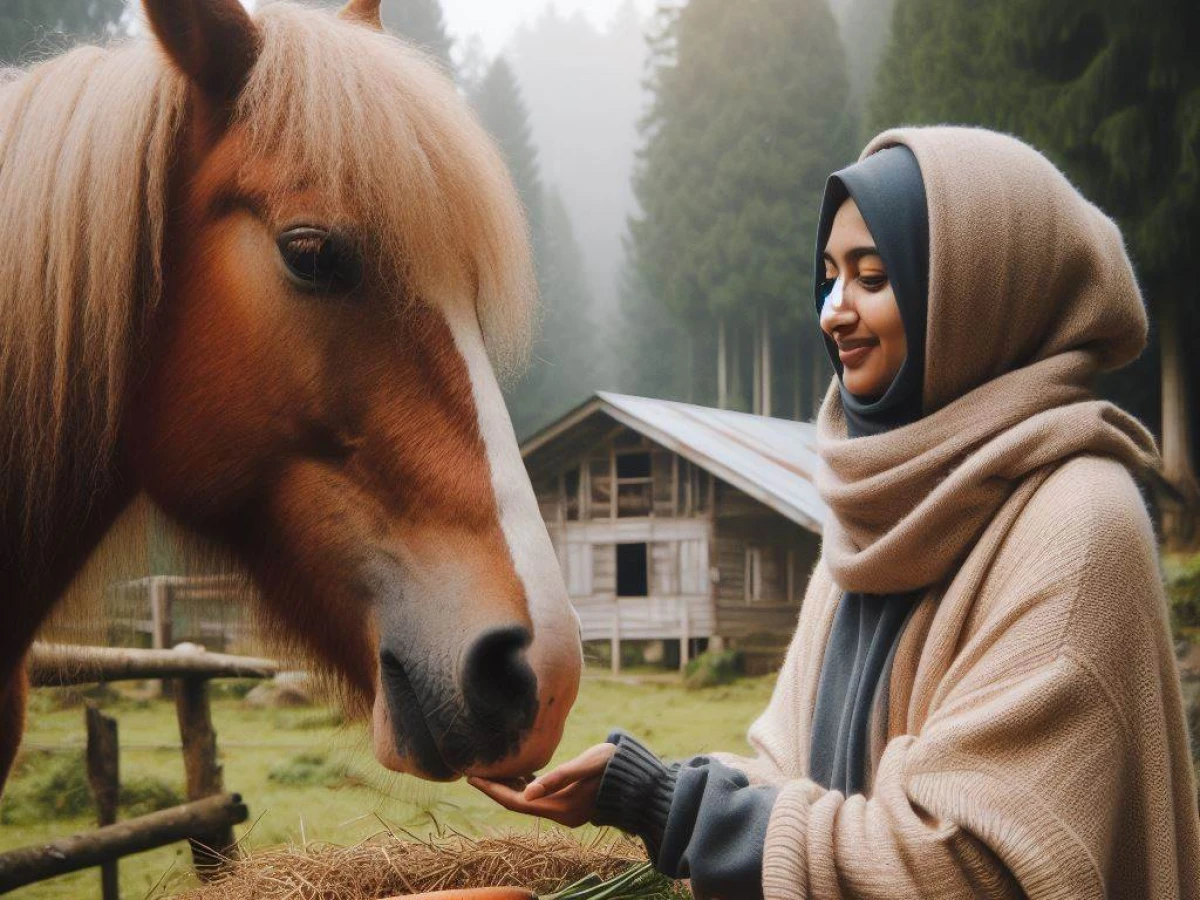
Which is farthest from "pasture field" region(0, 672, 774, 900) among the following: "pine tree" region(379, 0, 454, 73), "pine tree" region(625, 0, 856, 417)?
"pine tree" region(379, 0, 454, 73)

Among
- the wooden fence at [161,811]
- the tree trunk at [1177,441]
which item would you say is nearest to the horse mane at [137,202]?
the wooden fence at [161,811]

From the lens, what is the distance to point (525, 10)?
236 centimetres

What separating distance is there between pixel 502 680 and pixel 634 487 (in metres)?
Answer: 1.62

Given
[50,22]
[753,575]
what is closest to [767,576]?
[753,575]

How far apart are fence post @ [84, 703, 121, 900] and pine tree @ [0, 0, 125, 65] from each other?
1.39m

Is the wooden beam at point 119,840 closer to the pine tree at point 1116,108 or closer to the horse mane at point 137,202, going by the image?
the horse mane at point 137,202

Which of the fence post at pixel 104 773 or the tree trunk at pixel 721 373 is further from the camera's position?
the tree trunk at pixel 721 373

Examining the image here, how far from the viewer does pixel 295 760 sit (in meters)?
2.18

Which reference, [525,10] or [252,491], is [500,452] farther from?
[525,10]

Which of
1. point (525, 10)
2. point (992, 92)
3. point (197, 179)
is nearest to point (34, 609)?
point (197, 179)

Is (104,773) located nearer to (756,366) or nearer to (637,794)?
(637,794)

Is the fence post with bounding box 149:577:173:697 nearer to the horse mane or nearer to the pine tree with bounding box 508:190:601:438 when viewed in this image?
the horse mane

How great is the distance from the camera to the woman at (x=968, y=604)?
82 centimetres

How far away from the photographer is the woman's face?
986 mm
